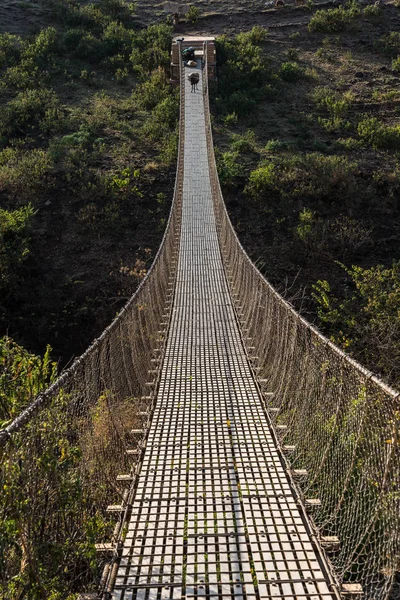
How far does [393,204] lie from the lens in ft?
30.0

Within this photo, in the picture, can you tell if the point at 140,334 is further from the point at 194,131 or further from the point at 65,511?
the point at 194,131

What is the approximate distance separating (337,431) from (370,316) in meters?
4.45

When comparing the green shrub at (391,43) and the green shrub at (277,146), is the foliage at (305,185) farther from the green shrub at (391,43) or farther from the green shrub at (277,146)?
the green shrub at (391,43)

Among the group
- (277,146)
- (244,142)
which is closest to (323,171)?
(277,146)

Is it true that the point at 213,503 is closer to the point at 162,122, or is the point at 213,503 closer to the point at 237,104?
the point at 162,122

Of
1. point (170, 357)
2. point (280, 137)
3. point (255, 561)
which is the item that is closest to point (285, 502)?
point (255, 561)

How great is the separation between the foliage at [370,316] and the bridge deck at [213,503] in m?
2.43

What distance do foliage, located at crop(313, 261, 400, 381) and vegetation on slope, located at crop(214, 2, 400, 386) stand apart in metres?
0.02

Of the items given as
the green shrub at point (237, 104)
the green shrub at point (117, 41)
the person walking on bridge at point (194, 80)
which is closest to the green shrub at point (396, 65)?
the green shrub at point (237, 104)

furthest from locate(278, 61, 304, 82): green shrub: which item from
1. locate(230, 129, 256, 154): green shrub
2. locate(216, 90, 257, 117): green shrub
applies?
locate(230, 129, 256, 154): green shrub

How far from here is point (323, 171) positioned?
9469mm

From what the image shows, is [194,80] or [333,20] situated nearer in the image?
[194,80]

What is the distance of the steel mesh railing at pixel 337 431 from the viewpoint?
6.47 feet

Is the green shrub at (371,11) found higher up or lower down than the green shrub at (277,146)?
higher up
